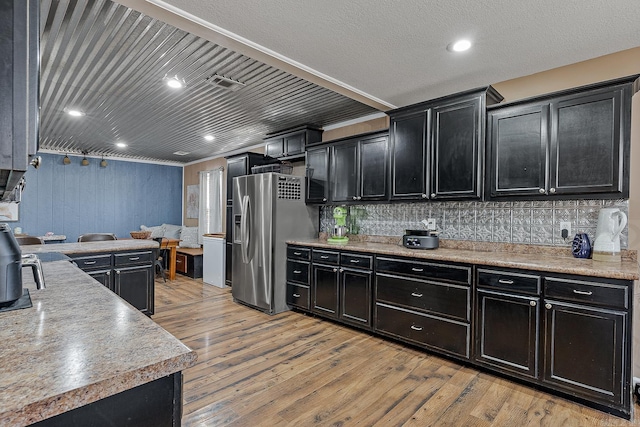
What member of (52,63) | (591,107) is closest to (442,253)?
(591,107)

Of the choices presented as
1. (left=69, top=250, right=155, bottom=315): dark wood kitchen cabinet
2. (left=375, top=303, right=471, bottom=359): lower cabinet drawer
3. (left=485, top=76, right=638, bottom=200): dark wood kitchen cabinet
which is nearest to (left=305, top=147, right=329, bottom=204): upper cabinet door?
(left=375, top=303, right=471, bottom=359): lower cabinet drawer

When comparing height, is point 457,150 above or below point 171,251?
above

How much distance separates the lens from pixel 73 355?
804mm

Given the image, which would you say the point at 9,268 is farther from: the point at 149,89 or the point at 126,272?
the point at 149,89

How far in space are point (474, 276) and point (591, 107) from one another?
4.85 ft

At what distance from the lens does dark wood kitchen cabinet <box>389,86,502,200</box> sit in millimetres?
2848

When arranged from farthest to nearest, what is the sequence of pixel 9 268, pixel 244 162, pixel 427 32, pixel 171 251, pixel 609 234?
pixel 171 251
pixel 244 162
pixel 609 234
pixel 427 32
pixel 9 268

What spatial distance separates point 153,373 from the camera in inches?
29.9

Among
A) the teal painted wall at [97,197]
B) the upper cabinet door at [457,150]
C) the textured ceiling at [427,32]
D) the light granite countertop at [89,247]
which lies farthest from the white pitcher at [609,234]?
the teal painted wall at [97,197]

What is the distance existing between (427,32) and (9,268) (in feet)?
8.32

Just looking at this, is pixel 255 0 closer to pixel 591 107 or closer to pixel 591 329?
pixel 591 107

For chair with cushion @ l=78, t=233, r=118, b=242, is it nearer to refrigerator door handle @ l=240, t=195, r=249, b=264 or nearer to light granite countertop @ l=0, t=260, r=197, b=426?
refrigerator door handle @ l=240, t=195, r=249, b=264

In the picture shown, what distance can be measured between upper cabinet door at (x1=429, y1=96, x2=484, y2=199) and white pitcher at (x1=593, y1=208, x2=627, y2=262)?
86 centimetres

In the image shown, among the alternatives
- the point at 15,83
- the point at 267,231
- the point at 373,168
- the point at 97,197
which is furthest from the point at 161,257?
the point at 15,83
